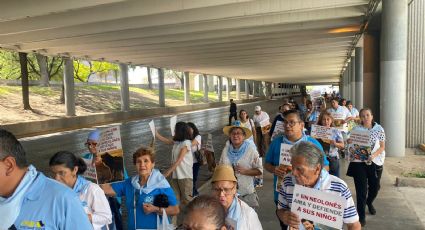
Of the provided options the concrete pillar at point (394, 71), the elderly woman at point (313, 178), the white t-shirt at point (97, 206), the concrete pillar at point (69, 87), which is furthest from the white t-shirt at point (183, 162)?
the concrete pillar at point (69, 87)

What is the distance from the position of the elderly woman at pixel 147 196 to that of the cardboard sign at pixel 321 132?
4011 millimetres

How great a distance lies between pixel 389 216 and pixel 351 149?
1.40 meters

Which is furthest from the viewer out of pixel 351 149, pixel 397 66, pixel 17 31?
pixel 17 31

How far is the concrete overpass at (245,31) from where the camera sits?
1270cm

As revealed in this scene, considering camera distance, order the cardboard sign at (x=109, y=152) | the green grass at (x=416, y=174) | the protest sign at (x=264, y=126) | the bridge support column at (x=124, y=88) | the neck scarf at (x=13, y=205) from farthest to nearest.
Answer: the bridge support column at (x=124, y=88), the protest sign at (x=264, y=126), the green grass at (x=416, y=174), the cardboard sign at (x=109, y=152), the neck scarf at (x=13, y=205)

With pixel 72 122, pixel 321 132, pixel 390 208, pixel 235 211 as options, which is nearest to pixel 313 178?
pixel 235 211

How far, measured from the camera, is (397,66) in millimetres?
12414

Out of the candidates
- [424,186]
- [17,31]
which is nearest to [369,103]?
[424,186]

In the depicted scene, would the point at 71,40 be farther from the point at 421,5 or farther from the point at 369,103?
the point at 421,5

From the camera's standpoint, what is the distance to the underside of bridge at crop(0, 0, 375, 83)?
16.5m

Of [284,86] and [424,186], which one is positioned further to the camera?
[284,86]

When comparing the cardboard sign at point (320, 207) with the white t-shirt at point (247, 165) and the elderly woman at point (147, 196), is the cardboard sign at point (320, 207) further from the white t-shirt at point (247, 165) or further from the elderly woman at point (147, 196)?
the white t-shirt at point (247, 165)

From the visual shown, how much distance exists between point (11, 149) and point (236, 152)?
3893mm

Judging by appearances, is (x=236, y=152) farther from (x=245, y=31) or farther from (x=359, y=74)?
(x=359, y=74)
